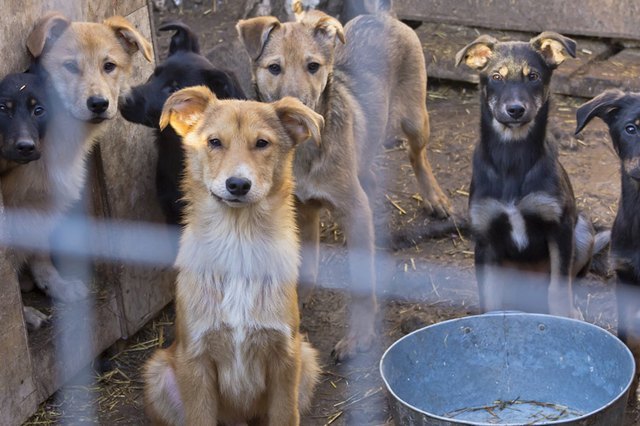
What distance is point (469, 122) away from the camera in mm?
8203

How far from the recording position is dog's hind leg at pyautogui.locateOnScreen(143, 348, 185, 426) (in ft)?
15.6

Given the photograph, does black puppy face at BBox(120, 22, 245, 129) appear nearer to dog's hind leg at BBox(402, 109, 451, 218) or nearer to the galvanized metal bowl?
dog's hind leg at BBox(402, 109, 451, 218)

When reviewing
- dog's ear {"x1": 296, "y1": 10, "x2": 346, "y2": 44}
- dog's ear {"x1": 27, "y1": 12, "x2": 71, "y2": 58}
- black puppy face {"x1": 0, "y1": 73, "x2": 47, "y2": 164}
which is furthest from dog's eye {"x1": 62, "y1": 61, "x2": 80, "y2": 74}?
dog's ear {"x1": 296, "y1": 10, "x2": 346, "y2": 44}

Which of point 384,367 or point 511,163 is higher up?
point 511,163

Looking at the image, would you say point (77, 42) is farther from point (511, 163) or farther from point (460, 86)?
point (460, 86)

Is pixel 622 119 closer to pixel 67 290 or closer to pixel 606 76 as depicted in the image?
pixel 67 290

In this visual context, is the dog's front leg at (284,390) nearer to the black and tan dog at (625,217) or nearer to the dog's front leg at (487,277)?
the dog's front leg at (487,277)

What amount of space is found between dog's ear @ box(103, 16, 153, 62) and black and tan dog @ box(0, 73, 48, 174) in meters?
0.58

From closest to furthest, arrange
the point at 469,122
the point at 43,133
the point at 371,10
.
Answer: the point at 43,133 → the point at 371,10 → the point at 469,122

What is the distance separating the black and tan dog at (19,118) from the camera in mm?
4953

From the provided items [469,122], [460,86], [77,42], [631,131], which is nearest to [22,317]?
[77,42]

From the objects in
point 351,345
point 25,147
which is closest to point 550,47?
point 351,345

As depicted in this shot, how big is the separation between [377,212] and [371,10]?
155 centimetres

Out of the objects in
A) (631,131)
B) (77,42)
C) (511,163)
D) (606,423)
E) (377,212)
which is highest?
(77,42)
